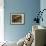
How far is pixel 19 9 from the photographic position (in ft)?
18.2

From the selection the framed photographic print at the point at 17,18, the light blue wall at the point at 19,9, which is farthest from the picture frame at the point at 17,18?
the light blue wall at the point at 19,9

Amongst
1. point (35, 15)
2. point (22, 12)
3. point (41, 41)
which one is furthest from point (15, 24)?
point (41, 41)

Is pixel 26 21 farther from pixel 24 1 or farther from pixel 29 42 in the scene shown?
pixel 29 42

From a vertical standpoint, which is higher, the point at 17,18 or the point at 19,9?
the point at 19,9

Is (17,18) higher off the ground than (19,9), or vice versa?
(19,9)

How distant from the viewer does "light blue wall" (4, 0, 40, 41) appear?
5.51m

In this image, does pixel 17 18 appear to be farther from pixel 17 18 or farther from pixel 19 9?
pixel 19 9

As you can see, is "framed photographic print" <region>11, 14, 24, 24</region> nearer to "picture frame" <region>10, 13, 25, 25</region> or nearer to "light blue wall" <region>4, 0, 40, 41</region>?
"picture frame" <region>10, 13, 25, 25</region>

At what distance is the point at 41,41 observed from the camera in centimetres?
276

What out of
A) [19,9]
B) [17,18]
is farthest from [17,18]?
[19,9]

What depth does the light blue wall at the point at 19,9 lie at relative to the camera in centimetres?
551

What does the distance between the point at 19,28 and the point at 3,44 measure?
183 centimetres

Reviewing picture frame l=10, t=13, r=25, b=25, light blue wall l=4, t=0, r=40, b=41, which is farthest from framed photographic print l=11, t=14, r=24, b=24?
light blue wall l=4, t=0, r=40, b=41

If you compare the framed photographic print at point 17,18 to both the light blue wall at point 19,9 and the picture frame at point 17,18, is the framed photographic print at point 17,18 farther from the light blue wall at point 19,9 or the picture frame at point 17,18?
the light blue wall at point 19,9
